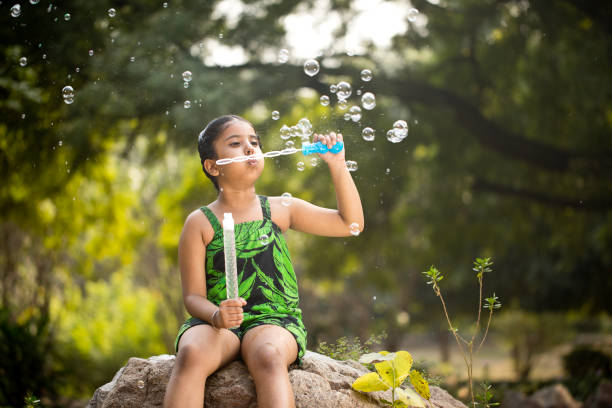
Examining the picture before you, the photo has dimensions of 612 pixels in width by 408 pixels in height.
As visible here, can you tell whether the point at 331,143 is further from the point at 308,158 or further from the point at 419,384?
the point at 308,158

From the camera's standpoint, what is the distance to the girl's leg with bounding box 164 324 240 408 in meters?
1.66

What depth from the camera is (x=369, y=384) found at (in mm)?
1843

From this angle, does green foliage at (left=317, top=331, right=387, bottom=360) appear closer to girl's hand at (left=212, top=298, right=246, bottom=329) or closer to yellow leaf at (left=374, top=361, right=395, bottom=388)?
yellow leaf at (left=374, top=361, right=395, bottom=388)

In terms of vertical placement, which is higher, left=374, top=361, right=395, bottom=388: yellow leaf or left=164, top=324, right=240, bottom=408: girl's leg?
left=164, top=324, right=240, bottom=408: girl's leg

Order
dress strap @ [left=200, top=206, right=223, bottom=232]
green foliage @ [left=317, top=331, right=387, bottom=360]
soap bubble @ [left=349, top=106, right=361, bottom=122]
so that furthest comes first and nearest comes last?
1. soap bubble @ [left=349, top=106, right=361, bottom=122]
2. green foliage @ [left=317, top=331, right=387, bottom=360]
3. dress strap @ [left=200, top=206, right=223, bottom=232]

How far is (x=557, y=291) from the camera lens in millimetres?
7910

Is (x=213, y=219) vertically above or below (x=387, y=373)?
above

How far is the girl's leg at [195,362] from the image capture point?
1658mm

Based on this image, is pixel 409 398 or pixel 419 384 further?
pixel 419 384

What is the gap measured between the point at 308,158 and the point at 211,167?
1.25 meters

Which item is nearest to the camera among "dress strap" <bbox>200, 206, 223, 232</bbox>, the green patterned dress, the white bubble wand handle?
the white bubble wand handle

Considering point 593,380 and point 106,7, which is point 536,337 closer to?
point 593,380

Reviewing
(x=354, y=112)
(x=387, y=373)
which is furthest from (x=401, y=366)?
(x=354, y=112)

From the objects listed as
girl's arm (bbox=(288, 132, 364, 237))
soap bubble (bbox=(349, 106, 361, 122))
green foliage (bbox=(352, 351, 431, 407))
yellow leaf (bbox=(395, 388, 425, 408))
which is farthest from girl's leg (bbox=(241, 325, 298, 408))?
soap bubble (bbox=(349, 106, 361, 122))
